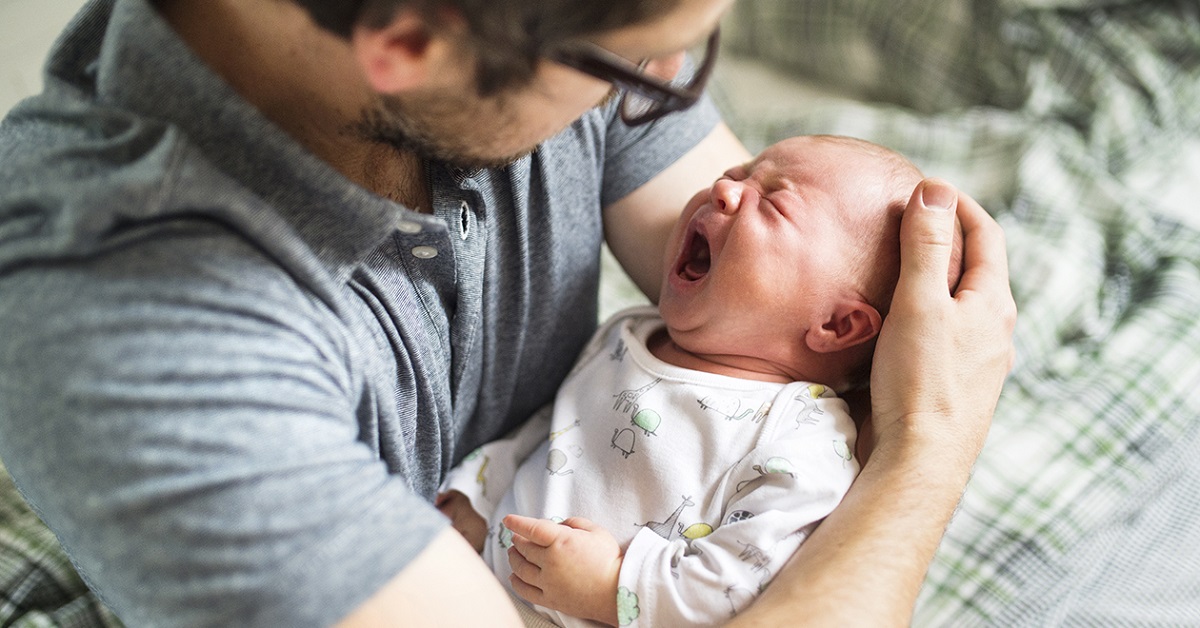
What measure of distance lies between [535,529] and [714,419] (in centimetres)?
25

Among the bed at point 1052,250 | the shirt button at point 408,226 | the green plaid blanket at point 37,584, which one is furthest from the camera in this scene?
the bed at point 1052,250

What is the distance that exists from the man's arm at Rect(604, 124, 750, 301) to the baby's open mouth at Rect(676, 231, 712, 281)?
0.05 meters

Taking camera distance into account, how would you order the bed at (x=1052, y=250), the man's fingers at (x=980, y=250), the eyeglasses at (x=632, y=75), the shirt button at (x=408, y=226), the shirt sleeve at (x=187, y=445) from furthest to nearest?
the bed at (x=1052, y=250) → the man's fingers at (x=980, y=250) → the shirt button at (x=408, y=226) → the eyeglasses at (x=632, y=75) → the shirt sleeve at (x=187, y=445)

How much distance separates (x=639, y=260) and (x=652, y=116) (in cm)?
40

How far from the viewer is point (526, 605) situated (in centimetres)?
110

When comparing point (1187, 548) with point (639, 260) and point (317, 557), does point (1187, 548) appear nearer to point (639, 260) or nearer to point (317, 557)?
point (639, 260)

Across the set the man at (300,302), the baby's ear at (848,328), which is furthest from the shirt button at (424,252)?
the baby's ear at (848,328)

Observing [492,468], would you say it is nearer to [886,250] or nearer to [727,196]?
[727,196]

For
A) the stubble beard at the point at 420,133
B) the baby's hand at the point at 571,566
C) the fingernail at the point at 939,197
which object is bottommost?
the baby's hand at the point at 571,566

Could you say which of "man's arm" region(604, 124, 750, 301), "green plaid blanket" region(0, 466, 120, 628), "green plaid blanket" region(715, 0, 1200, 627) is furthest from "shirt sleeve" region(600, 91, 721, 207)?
"green plaid blanket" region(0, 466, 120, 628)

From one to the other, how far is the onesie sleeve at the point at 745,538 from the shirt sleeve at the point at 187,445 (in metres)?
0.30

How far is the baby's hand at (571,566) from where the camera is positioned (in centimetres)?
100

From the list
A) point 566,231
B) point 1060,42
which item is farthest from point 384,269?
point 1060,42

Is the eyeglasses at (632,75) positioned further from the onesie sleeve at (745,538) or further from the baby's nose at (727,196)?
the onesie sleeve at (745,538)
